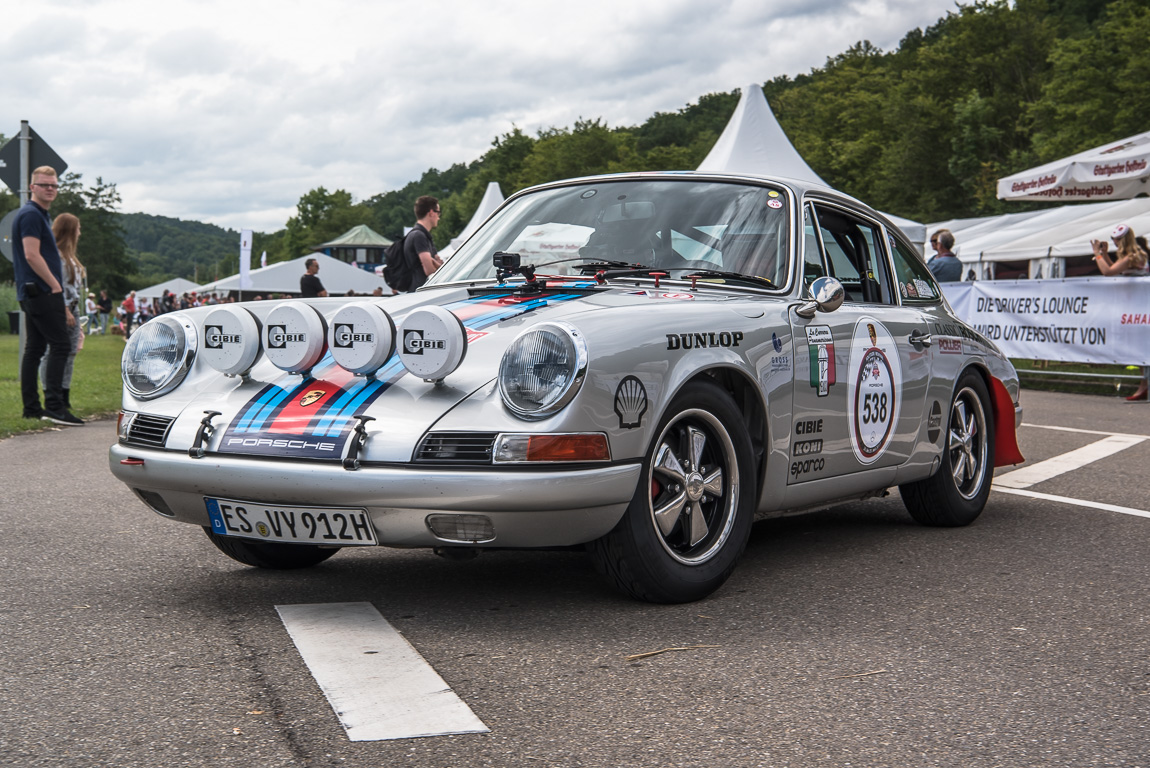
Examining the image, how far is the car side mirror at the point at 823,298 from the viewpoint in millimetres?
4438

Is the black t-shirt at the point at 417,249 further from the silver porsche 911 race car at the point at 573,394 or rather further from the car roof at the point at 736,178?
the car roof at the point at 736,178

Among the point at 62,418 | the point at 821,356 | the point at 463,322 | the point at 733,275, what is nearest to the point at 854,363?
the point at 821,356

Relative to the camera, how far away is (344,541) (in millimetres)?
3514

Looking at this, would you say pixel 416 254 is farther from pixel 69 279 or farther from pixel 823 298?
pixel 823 298

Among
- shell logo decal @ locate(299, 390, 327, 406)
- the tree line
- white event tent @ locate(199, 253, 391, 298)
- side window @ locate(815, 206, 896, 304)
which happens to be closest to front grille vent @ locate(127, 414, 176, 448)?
shell logo decal @ locate(299, 390, 327, 406)

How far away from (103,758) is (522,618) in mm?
1457

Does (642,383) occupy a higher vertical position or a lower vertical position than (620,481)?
higher

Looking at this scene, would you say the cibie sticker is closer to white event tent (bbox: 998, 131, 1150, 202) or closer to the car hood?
the car hood

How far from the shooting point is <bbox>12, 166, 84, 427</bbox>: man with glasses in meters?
9.19

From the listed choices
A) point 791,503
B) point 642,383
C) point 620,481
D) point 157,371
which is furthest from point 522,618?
point 157,371

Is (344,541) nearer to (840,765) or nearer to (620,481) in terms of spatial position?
(620,481)

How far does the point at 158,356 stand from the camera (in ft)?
13.5

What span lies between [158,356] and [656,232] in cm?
190

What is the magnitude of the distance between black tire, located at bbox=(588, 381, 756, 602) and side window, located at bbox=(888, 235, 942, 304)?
194 centimetres
